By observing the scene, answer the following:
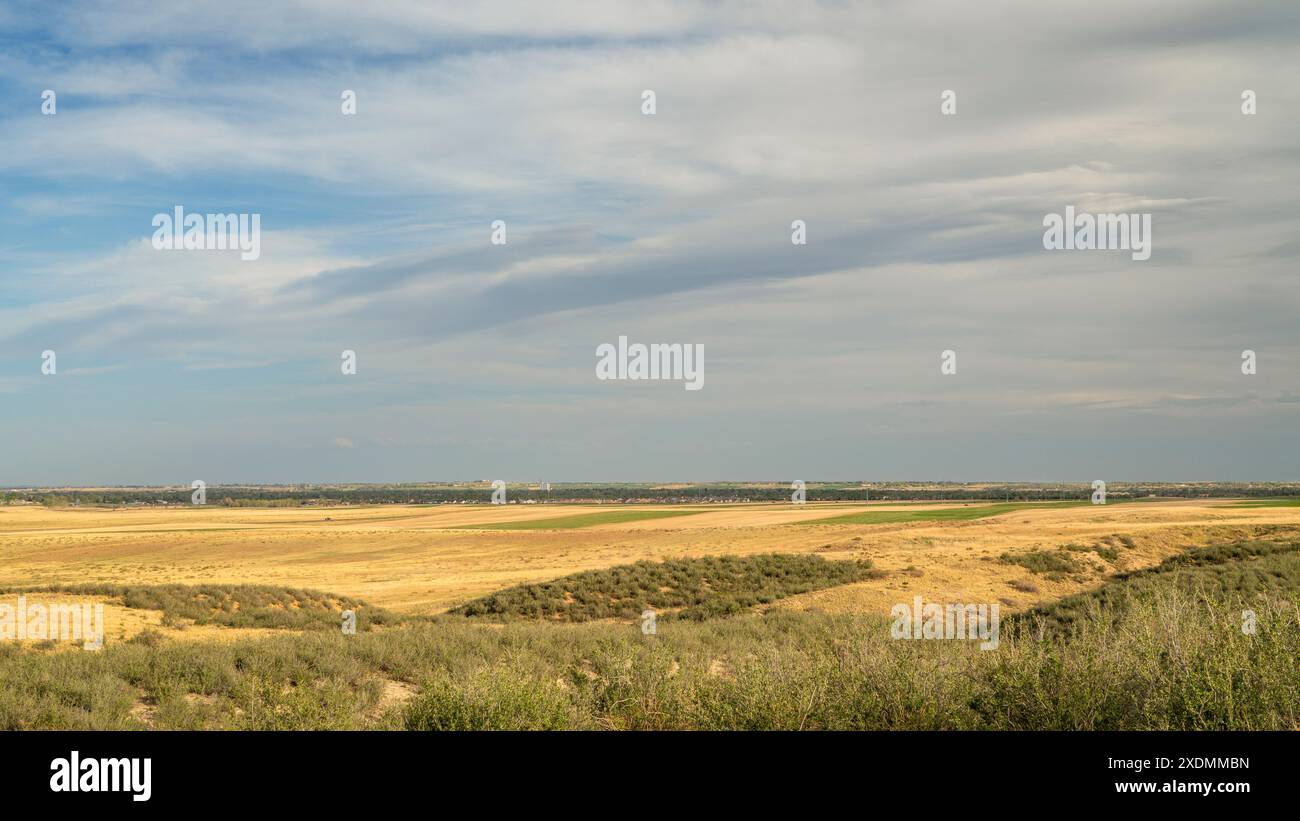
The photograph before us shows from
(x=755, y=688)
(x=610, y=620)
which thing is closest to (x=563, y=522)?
(x=610, y=620)

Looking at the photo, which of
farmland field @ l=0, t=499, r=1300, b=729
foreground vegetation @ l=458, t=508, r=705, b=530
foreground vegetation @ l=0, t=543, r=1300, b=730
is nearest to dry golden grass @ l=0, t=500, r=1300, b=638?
farmland field @ l=0, t=499, r=1300, b=729

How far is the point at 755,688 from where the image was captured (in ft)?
35.7

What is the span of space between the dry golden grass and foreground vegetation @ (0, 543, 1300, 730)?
12.0 metres

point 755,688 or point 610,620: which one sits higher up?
point 755,688

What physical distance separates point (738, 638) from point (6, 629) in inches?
682

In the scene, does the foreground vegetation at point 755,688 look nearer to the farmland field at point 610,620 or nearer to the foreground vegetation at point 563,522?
the farmland field at point 610,620

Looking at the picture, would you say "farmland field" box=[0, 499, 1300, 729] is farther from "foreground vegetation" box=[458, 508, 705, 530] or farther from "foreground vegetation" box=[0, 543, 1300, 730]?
"foreground vegetation" box=[458, 508, 705, 530]

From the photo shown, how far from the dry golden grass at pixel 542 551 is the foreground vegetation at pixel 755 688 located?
12.0m

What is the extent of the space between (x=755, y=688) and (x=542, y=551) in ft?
198

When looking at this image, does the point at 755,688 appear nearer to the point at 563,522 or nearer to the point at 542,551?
the point at 542,551

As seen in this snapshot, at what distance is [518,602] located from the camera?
120 feet

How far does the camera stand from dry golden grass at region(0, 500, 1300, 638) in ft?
124

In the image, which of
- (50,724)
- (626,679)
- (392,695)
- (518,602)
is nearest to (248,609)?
(518,602)
